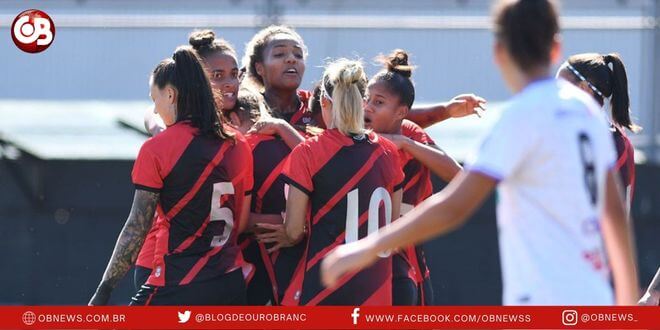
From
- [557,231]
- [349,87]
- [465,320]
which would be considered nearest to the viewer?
[557,231]

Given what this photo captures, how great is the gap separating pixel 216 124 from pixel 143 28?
4313 mm

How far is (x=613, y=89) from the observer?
5.07 meters

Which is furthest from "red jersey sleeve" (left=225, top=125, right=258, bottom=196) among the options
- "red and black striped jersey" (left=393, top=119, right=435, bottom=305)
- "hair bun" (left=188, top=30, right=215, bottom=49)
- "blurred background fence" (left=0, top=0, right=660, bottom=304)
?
"blurred background fence" (left=0, top=0, right=660, bottom=304)

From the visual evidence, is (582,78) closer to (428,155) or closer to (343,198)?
(428,155)

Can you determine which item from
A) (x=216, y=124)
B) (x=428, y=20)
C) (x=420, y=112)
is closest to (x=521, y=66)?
(x=216, y=124)

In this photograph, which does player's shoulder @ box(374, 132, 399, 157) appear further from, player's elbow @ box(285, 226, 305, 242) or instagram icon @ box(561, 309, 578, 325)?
instagram icon @ box(561, 309, 578, 325)

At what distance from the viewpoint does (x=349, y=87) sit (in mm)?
4520

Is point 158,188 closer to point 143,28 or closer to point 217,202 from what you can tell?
point 217,202

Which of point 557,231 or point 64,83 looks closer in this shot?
point 557,231

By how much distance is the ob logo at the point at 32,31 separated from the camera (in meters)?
7.34

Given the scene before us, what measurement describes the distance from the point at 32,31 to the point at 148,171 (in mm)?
3168

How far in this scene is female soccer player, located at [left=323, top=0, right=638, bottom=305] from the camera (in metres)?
2.87

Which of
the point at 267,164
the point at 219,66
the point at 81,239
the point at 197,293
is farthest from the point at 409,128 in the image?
the point at 81,239

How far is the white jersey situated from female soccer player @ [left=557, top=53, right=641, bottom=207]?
205 centimetres
